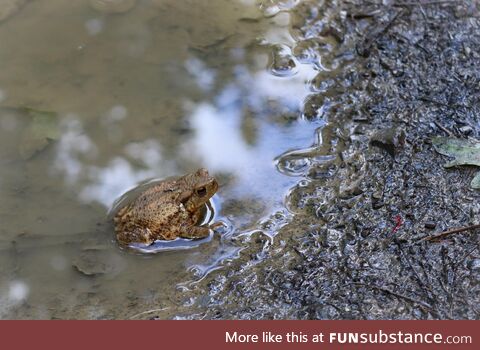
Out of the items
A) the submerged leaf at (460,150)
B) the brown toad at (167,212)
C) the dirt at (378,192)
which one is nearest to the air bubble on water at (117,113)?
the brown toad at (167,212)

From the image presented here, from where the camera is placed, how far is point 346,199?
493cm

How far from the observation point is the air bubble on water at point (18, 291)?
178 inches

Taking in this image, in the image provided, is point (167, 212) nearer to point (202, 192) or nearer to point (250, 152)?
point (202, 192)

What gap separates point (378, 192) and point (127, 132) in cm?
237

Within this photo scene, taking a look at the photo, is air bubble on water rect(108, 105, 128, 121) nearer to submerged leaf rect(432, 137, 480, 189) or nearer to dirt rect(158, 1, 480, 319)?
dirt rect(158, 1, 480, 319)

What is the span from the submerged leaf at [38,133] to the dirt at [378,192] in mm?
2127

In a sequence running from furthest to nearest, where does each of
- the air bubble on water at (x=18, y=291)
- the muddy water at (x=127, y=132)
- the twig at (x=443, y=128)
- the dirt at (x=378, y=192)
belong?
the twig at (x=443, y=128), the muddy water at (x=127, y=132), the air bubble on water at (x=18, y=291), the dirt at (x=378, y=192)

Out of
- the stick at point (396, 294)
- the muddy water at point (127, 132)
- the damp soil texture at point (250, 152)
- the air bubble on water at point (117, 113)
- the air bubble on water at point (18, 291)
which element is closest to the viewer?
the stick at point (396, 294)

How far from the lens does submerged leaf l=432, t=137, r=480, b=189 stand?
4859 mm

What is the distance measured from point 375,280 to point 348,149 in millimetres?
1488

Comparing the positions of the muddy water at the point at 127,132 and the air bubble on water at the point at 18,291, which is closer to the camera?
the air bubble on water at the point at 18,291

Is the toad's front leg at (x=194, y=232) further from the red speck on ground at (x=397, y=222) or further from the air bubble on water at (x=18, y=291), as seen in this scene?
the red speck on ground at (x=397, y=222)

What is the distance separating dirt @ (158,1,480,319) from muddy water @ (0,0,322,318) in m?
0.26

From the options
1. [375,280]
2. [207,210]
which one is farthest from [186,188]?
[375,280]
